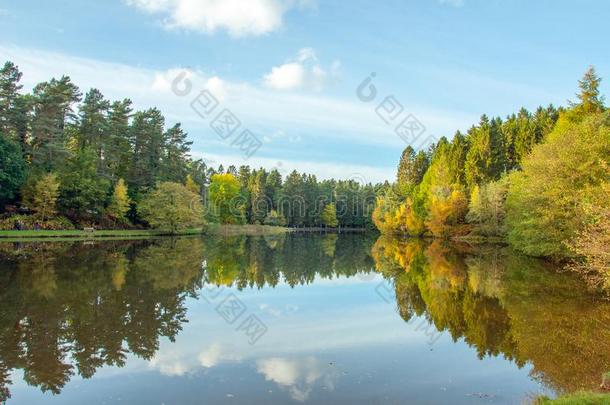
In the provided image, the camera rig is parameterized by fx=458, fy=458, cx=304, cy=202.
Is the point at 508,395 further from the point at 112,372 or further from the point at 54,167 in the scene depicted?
the point at 54,167

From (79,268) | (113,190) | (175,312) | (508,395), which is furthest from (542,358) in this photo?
(113,190)

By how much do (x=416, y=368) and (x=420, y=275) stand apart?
48.3ft

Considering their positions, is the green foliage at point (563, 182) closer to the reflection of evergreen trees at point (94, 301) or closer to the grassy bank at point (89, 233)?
the reflection of evergreen trees at point (94, 301)

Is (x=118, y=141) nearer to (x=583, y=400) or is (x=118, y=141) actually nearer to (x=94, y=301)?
(x=94, y=301)

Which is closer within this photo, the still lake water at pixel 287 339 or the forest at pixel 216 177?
the still lake water at pixel 287 339

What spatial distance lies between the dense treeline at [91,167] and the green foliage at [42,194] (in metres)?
0.09

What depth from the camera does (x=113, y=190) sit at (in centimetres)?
5606

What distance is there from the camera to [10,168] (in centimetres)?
4100

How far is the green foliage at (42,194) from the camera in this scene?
4319cm

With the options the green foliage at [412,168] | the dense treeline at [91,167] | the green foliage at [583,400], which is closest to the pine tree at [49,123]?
the dense treeline at [91,167]

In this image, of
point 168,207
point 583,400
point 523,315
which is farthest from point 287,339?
point 168,207

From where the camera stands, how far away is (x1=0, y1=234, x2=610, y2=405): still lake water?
8.14m

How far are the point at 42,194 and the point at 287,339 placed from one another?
133 ft

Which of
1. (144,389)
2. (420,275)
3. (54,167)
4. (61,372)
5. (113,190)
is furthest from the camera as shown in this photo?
(113,190)
